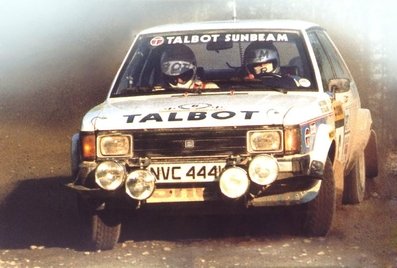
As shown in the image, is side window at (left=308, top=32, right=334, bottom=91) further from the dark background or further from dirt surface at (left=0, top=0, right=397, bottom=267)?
the dark background

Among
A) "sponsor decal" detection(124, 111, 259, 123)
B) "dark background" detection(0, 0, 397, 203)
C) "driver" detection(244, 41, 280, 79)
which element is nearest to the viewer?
"sponsor decal" detection(124, 111, 259, 123)

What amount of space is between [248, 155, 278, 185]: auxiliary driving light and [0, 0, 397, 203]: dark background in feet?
13.8

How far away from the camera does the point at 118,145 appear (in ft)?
25.1

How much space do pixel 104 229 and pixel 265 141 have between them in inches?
52.0

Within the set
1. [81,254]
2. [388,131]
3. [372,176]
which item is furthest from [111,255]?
[388,131]

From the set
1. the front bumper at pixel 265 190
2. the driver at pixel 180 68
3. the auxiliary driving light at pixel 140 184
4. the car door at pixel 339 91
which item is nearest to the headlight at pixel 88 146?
the front bumper at pixel 265 190

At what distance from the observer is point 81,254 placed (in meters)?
7.87

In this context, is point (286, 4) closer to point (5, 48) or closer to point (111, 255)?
point (5, 48)

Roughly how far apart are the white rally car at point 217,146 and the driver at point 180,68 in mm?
17

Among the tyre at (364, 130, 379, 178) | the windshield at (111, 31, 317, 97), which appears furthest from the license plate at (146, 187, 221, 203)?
the tyre at (364, 130, 379, 178)

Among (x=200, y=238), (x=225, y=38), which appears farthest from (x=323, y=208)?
(x=225, y=38)

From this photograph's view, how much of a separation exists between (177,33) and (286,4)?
1290 centimetres

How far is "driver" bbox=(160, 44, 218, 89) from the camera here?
8867 mm

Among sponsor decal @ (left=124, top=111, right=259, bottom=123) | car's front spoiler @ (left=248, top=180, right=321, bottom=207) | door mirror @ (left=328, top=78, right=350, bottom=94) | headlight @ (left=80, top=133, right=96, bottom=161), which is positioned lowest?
car's front spoiler @ (left=248, top=180, right=321, bottom=207)
